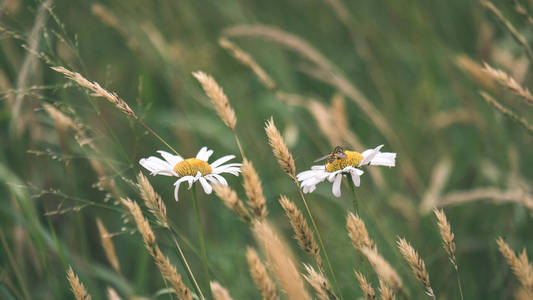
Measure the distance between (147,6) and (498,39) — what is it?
9.17ft

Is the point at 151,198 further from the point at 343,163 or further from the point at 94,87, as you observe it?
the point at 343,163

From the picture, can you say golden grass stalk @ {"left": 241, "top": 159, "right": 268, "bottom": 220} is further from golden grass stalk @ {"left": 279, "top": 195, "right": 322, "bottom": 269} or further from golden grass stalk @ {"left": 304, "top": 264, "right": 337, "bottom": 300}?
golden grass stalk @ {"left": 304, "top": 264, "right": 337, "bottom": 300}

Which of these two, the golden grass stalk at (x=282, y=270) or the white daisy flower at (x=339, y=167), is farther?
the white daisy flower at (x=339, y=167)

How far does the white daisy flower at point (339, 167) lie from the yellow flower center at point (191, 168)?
0.25 meters

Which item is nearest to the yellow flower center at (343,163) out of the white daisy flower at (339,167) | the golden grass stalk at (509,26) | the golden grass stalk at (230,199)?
the white daisy flower at (339,167)

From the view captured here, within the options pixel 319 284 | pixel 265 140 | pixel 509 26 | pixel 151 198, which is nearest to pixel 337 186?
pixel 319 284

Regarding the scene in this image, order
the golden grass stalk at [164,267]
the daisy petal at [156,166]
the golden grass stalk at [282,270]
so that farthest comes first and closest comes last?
the daisy petal at [156,166], the golden grass stalk at [164,267], the golden grass stalk at [282,270]

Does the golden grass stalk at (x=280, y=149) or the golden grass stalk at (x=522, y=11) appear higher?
the golden grass stalk at (x=522, y=11)

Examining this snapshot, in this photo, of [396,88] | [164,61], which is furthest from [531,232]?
[164,61]

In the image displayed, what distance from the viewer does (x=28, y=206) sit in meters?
1.56

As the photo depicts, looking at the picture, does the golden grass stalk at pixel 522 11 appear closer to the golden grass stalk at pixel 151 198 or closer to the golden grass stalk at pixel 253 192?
Answer: the golden grass stalk at pixel 253 192

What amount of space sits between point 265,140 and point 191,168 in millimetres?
1854

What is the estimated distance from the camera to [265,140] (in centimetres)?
304

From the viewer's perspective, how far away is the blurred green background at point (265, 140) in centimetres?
194
